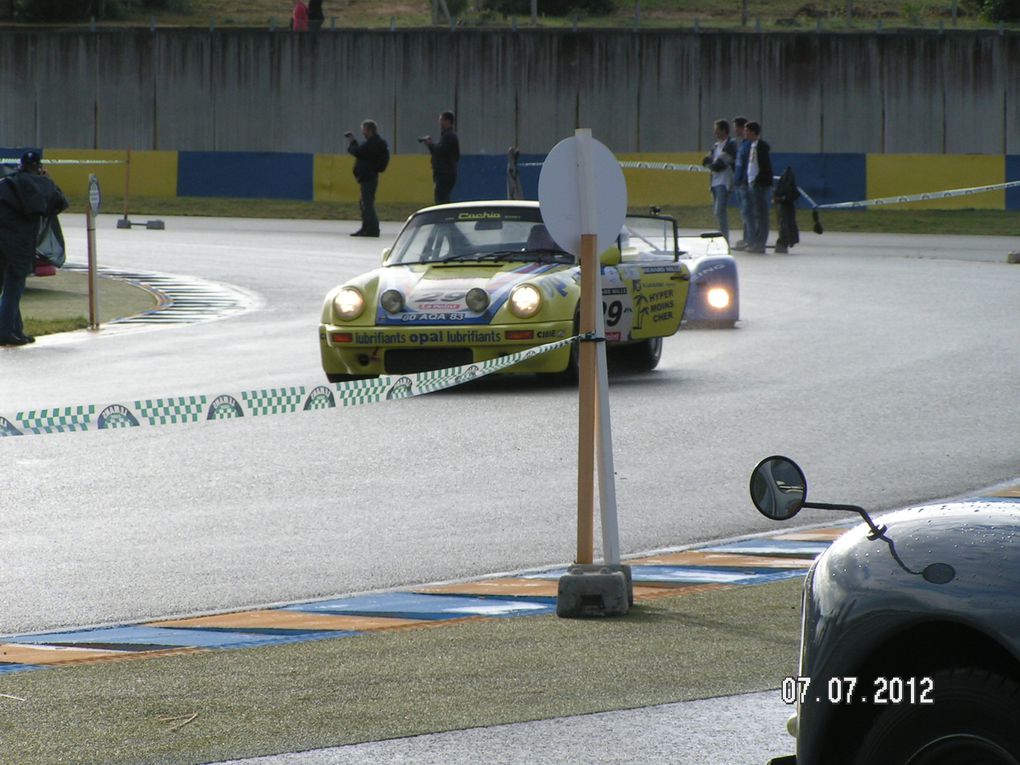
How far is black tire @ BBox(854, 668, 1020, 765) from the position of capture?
314 centimetres

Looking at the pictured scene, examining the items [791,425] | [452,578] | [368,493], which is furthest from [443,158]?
[452,578]

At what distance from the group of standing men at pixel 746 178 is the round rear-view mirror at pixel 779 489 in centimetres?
2061

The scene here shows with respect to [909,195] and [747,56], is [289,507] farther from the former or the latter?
[747,56]

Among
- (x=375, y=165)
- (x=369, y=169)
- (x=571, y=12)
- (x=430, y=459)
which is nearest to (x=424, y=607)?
(x=430, y=459)

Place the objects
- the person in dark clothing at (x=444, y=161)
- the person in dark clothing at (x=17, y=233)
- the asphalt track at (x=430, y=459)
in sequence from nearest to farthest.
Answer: the asphalt track at (x=430, y=459), the person in dark clothing at (x=17, y=233), the person in dark clothing at (x=444, y=161)

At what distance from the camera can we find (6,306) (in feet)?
51.3

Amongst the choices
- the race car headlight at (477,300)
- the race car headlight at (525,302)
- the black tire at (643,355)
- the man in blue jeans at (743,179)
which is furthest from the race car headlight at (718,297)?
the man in blue jeans at (743,179)

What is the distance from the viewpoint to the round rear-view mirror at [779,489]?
3.73 m

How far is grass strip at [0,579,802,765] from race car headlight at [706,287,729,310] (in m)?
10.2

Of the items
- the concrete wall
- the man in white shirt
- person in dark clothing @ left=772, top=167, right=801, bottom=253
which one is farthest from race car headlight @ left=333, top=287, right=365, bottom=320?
the concrete wall

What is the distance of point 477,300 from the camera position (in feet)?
40.3

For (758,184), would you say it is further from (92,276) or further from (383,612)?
(383,612)

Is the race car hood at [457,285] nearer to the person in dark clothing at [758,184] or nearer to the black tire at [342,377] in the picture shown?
the black tire at [342,377]

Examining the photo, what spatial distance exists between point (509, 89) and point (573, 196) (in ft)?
109
